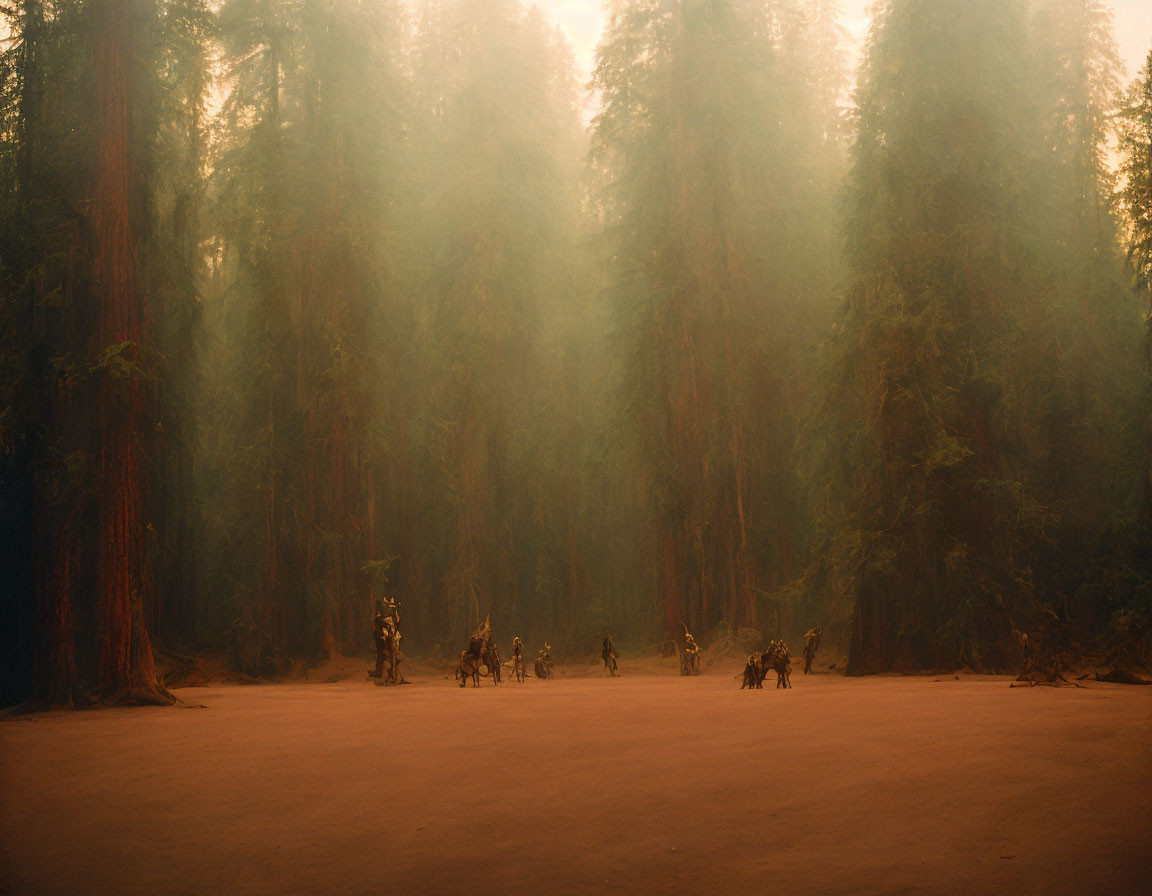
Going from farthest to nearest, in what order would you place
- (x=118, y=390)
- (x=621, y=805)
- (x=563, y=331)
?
(x=563, y=331) → (x=118, y=390) → (x=621, y=805)

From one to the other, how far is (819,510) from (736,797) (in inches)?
536

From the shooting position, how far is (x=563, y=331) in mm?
24859

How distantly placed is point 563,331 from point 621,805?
62.3 ft

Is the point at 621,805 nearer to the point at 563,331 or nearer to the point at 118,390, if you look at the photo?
the point at 118,390

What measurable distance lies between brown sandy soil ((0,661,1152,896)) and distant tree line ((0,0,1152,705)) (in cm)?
550

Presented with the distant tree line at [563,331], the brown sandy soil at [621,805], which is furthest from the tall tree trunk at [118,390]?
the brown sandy soil at [621,805]

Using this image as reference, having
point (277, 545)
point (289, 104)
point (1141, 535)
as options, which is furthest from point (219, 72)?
point (1141, 535)

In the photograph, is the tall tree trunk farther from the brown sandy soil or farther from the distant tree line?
the brown sandy soil

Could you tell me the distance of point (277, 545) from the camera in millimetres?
19891

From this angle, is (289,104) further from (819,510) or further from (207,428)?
(819,510)

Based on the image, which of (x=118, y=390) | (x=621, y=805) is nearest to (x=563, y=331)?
(x=118, y=390)

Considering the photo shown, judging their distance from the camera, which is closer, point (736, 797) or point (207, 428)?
point (736, 797)

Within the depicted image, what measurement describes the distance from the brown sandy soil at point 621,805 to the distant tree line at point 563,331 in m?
5.50

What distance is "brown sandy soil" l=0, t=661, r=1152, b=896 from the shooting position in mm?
A: 5508
